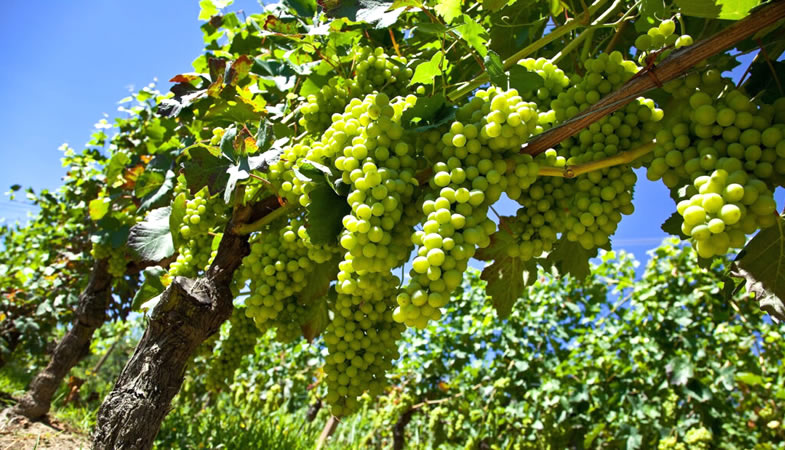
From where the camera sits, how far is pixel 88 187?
495cm

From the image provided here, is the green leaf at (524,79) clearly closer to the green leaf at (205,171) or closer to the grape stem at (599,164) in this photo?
the grape stem at (599,164)

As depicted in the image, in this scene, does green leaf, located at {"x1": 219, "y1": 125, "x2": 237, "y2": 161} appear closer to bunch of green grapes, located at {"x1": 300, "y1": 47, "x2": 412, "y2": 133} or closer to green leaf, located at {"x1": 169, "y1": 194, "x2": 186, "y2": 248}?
bunch of green grapes, located at {"x1": 300, "y1": 47, "x2": 412, "y2": 133}

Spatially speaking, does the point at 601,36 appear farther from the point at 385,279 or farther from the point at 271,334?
the point at 271,334

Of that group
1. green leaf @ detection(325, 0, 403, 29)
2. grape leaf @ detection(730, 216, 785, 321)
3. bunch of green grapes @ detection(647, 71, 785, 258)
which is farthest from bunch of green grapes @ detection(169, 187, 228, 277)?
grape leaf @ detection(730, 216, 785, 321)

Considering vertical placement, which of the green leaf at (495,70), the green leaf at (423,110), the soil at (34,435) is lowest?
the soil at (34,435)

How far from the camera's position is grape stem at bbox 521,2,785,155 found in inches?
36.0

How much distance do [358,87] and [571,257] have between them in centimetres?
89

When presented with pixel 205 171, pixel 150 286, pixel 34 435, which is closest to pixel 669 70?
pixel 205 171

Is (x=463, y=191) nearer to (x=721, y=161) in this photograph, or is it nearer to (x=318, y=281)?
(x=721, y=161)

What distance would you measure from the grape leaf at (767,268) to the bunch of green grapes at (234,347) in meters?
1.84

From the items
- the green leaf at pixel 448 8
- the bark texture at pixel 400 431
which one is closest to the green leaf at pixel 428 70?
the green leaf at pixel 448 8

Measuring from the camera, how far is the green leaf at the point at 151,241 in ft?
6.00

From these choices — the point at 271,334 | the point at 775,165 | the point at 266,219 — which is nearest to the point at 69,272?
the point at 271,334

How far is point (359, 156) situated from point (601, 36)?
3.63ft
